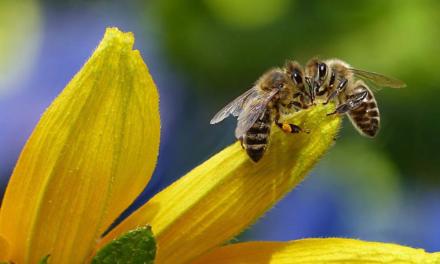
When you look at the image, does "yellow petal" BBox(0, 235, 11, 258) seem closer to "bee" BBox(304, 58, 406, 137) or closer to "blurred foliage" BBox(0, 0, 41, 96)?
"bee" BBox(304, 58, 406, 137)

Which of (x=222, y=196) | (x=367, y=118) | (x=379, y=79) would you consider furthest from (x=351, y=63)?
(x=222, y=196)

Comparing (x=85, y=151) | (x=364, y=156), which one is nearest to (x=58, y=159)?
(x=85, y=151)

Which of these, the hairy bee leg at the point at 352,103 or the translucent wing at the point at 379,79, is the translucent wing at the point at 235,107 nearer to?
the hairy bee leg at the point at 352,103

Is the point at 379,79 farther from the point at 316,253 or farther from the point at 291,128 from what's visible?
the point at 316,253

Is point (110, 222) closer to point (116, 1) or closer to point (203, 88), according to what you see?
point (203, 88)

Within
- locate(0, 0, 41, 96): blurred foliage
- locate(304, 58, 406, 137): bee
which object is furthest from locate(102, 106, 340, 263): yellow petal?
locate(0, 0, 41, 96): blurred foliage

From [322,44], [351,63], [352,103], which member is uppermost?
[352,103]

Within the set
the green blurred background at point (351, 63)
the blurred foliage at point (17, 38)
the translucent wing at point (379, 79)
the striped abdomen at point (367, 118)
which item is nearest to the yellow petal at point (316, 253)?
the striped abdomen at point (367, 118)
